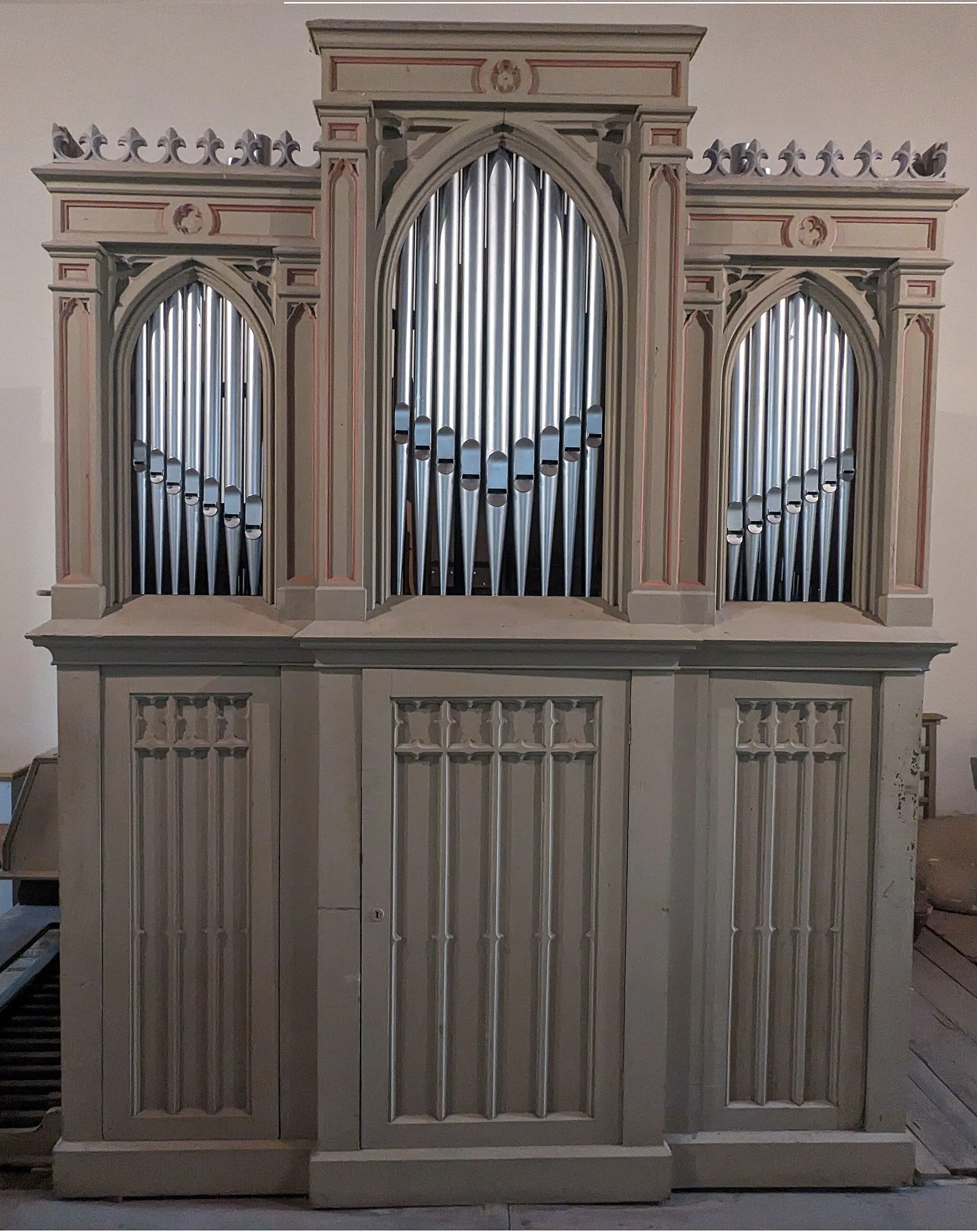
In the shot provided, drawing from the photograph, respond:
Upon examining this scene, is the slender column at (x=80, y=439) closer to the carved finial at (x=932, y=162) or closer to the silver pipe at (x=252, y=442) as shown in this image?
the silver pipe at (x=252, y=442)

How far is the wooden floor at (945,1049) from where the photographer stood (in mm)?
3361

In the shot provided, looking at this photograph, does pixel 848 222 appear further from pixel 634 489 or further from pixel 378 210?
pixel 378 210

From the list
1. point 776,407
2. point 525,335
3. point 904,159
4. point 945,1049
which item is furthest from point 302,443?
point 945,1049

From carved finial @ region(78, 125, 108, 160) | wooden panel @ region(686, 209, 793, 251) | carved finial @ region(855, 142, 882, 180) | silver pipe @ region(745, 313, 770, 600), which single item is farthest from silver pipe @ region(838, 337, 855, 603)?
carved finial @ region(78, 125, 108, 160)

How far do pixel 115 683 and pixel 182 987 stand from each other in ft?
3.49

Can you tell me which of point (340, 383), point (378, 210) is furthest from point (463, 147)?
point (340, 383)

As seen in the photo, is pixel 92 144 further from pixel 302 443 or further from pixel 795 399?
pixel 795 399

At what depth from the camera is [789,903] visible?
3285 millimetres

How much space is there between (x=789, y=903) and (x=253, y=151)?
3.07 metres

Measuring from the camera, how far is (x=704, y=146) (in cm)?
494

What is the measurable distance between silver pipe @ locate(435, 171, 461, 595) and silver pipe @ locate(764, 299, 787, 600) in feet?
3.48

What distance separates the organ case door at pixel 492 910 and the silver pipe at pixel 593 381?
2.03 ft

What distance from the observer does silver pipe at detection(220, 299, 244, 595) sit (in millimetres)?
3170

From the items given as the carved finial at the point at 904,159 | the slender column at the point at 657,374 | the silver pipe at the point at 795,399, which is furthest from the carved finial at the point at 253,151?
the carved finial at the point at 904,159
